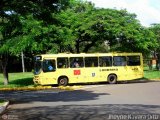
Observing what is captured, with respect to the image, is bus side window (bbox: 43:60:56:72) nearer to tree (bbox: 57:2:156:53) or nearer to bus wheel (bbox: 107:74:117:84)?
bus wheel (bbox: 107:74:117:84)

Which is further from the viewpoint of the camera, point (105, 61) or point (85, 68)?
point (105, 61)

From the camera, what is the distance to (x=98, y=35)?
4269 cm

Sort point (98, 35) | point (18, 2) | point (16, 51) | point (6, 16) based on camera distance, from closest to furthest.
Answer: point (18, 2), point (6, 16), point (16, 51), point (98, 35)

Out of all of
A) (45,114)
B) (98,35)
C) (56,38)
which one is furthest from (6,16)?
(98,35)

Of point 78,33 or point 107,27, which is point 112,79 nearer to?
point 107,27

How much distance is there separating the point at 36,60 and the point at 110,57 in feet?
20.7

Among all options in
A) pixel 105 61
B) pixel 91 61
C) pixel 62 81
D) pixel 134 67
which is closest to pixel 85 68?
pixel 91 61

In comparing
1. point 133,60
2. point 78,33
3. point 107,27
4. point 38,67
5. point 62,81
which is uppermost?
point 107,27

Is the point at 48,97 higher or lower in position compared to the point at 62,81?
lower

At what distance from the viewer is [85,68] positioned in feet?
121

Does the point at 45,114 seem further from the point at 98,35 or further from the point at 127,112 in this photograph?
the point at 98,35

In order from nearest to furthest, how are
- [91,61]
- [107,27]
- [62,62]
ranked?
[62,62] → [91,61] → [107,27]

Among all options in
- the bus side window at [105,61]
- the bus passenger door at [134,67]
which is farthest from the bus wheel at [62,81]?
the bus passenger door at [134,67]

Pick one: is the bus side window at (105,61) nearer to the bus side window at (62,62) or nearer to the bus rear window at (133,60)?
the bus rear window at (133,60)
